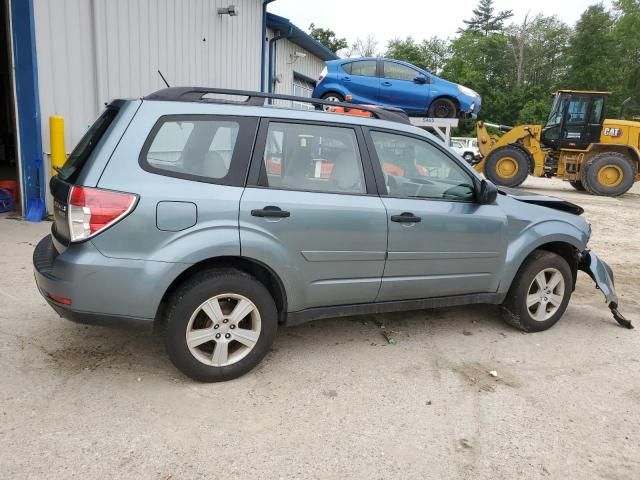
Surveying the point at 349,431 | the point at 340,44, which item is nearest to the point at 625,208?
the point at 349,431

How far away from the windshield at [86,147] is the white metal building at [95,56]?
15.6 feet

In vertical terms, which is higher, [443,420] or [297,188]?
[297,188]

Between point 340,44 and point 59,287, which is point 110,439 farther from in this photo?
point 340,44

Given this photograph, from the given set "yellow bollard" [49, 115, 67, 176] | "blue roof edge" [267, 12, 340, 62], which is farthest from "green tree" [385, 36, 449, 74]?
"yellow bollard" [49, 115, 67, 176]

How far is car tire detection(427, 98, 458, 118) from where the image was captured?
11891 millimetres

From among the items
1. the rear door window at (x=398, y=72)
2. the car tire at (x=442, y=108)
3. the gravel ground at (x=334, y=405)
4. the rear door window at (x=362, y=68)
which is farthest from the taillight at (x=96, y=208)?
the car tire at (x=442, y=108)

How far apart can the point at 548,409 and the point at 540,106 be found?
1831 inches

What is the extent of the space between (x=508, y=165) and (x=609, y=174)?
3168mm

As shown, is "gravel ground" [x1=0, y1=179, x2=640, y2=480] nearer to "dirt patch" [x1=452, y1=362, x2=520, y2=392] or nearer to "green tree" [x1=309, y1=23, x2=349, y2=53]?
"dirt patch" [x1=452, y1=362, x2=520, y2=392]

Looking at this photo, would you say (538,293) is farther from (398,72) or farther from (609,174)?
(609,174)

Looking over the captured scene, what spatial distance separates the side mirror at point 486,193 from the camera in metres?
3.89

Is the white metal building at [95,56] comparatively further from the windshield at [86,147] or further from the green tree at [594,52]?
the green tree at [594,52]

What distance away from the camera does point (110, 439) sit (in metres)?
2.69

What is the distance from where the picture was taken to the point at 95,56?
794 centimetres
